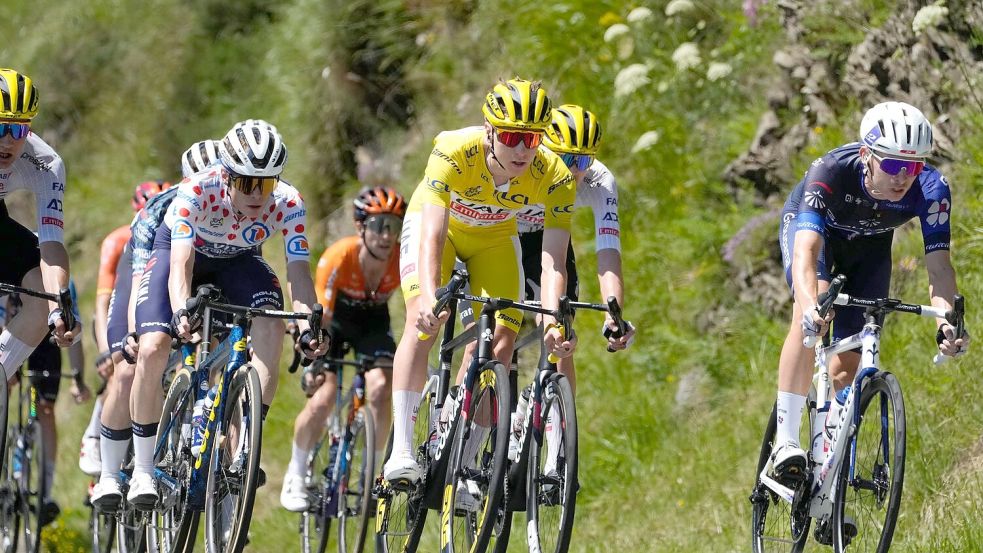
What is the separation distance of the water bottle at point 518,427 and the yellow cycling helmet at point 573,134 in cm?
183

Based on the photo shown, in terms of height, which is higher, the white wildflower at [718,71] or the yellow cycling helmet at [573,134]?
the white wildflower at [718,71]

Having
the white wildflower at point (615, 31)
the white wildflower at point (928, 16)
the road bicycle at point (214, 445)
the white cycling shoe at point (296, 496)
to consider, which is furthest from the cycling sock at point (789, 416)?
the white wildflower at point (615, 31)

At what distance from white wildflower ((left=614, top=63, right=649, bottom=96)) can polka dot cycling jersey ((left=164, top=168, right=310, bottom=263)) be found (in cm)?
549

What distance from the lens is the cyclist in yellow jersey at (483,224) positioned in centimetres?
691

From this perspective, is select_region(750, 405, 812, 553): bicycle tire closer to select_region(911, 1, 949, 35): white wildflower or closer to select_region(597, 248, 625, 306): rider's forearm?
select_region(597, 248, 625, 306): rider's forearm

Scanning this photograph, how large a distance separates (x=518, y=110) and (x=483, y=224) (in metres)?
1.01

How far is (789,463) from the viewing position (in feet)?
22.7

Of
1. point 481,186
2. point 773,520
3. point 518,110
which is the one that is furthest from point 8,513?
point 773,520

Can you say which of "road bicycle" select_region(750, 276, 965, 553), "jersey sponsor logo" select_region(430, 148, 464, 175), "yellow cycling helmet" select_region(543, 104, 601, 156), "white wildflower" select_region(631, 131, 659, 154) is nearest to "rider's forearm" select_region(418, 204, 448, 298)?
"jersey sponsor logo" select_region(430, 148, 464, 175)

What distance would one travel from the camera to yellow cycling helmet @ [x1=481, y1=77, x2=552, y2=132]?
270 inches

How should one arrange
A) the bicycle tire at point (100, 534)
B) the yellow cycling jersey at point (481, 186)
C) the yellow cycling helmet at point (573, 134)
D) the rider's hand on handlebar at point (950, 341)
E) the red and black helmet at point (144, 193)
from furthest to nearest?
the red and black helmet at point (144, 193), the bicycle tire at point (100, 534), the yellow cycling helmet at point (573, 134), the yellow cycling jersey at point (481, 186), the rider's hand on handlebar at point (950, 341)

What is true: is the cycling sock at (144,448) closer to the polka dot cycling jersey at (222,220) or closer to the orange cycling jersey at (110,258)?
the polka dot cycling jersey at (222,220)

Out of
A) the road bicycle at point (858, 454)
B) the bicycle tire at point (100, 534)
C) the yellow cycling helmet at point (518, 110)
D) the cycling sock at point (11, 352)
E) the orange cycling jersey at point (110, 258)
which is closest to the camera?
the road bicycle at point (858, 454)

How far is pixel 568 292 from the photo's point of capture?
856 cm
